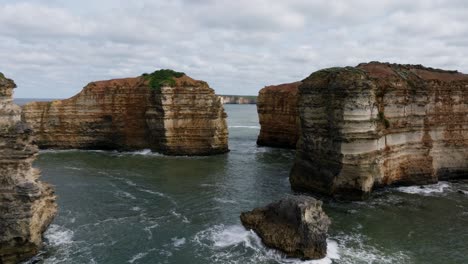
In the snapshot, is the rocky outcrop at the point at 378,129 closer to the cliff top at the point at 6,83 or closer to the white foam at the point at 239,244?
the white foam at the point at 239,244

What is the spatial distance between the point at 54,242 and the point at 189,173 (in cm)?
2005

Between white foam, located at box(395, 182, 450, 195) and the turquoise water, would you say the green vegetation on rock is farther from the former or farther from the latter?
white foam, located at box(395, 182, 450, 195)

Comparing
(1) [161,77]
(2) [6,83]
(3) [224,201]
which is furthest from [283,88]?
(2) [6,83]

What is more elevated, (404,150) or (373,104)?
(373,104)

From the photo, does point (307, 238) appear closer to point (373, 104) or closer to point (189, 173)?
point (373, 104)

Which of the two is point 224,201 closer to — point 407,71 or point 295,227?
point 295,227

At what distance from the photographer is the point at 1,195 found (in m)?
20.5

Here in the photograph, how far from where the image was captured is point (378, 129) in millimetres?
33125

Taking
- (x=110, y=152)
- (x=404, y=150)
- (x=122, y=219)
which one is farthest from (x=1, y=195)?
(x=110, y=152)

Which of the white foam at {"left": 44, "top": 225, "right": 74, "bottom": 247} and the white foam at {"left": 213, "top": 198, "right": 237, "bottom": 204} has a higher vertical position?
the white foam at {"left": 213, "top": 198, "right": 237, "bottom": 204}

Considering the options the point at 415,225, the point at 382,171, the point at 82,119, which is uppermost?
the point at 82,119

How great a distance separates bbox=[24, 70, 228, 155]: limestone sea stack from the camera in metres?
54.2

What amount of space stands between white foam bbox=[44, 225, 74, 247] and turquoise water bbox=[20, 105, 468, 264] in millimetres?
58

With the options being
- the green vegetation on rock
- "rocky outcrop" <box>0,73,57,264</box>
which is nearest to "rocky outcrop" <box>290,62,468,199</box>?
"rocky outcrop" <box>0,73,57,264</box>
